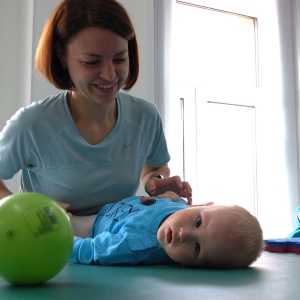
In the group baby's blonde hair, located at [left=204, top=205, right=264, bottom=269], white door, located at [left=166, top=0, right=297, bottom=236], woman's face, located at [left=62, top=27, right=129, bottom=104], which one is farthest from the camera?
white door, located at [left=166, top=0, right=297, bottom=236]

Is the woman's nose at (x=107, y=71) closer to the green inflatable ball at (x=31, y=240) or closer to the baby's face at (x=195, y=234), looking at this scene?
the baby's face at (x=195, y=234)

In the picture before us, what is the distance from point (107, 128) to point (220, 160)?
70.3 inches

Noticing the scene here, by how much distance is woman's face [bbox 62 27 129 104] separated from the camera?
1.46 m

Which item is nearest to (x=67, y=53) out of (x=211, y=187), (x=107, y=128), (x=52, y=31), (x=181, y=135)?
(x=52, y=31)

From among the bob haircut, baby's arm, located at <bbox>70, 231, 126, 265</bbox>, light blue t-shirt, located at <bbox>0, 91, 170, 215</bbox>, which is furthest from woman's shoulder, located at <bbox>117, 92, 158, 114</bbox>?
baby's arm, located at <bbox>70, 231, 126, 265</bbox>

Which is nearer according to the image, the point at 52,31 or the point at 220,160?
the point at 52,31

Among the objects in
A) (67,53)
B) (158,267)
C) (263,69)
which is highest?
(263,69)

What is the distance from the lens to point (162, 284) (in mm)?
979

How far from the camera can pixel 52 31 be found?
160cm

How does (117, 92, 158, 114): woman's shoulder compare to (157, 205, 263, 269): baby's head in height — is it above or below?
above

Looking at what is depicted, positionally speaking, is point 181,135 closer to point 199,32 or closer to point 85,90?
point 199,32

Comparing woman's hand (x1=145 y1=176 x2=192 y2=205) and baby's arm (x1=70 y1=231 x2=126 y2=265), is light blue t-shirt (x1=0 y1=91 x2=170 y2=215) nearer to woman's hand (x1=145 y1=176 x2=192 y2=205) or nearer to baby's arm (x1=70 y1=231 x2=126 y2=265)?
woman's hand (x1=145 y1=176 x2=192 y2=205)

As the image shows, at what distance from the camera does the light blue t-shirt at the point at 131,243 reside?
4.11 ft

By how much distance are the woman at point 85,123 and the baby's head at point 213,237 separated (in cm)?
41
